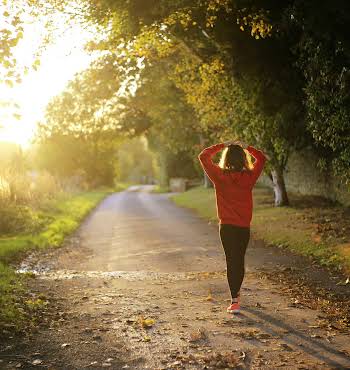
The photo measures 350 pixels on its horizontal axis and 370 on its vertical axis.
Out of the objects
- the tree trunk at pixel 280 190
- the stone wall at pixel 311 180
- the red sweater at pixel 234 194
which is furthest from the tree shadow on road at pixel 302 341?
the tree trunk at pixel 280 190

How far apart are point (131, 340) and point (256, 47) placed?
13.3 meters

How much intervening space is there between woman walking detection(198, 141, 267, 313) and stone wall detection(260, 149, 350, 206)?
1307 cm

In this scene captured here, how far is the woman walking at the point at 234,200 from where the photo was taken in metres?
7.24

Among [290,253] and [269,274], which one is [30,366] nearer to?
[269,274]

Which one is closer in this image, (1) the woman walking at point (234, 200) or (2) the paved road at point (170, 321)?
(2) the paved road at point (170, 321)

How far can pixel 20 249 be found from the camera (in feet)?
44.0

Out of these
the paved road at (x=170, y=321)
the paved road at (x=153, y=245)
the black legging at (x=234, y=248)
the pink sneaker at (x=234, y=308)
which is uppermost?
the black legging at (x=234, y=248)

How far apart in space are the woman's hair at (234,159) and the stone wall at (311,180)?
13.2 m

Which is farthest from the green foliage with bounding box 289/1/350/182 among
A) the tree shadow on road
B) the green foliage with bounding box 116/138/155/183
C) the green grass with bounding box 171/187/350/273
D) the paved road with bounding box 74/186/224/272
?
the green foliage with bounding box 116/138/155/183

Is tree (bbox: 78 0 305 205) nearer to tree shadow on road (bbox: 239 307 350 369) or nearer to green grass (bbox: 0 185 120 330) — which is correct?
green grass (bbox: 0 185 120 330)

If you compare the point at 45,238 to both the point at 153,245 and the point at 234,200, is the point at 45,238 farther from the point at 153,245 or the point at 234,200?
the point at 234,200

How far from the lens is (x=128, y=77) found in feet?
92.4

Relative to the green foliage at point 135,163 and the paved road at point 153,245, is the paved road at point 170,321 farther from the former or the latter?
the green foliage at point 135,163

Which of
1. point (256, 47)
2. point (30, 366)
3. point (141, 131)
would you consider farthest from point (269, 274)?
point (141, 131)
